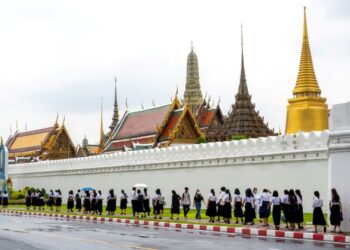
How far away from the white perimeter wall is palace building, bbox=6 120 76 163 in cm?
1916

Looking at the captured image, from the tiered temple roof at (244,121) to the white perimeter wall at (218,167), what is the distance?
667 inches

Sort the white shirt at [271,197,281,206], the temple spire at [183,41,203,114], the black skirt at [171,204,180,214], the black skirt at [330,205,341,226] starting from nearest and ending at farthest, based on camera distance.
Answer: the black skirt at [330,205,341,226], the white shirt at [271,197,281,206], the black skirt at [171,204,180,214], the temple spire at [183,41,203,114]

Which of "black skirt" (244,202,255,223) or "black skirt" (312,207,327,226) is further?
"black skirt" (244,202,255,223)

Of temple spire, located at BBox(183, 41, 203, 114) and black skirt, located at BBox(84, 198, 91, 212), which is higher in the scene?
temple spire, located at BBox(183, 41, 203, 114)

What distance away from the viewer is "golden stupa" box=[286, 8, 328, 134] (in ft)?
147

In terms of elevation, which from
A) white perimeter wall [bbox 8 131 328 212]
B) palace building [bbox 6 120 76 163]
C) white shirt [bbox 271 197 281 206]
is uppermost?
palace building [bbox 6 120 76 163]

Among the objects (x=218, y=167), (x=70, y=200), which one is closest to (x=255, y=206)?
(x=218, y=167)

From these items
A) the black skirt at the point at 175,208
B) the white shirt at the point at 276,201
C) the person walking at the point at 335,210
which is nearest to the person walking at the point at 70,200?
the black skirt at the point at 175,208

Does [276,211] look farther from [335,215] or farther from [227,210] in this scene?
[227,210]

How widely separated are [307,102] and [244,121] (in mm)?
12933

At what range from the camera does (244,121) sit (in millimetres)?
57375

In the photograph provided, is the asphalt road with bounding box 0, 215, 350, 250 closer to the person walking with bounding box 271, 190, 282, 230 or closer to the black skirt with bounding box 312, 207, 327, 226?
the black skirt with bounding box 312, 207, 327, 226

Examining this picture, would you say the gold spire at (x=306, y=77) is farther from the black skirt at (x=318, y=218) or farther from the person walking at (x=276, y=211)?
the black skirt at (x=318, y=218)

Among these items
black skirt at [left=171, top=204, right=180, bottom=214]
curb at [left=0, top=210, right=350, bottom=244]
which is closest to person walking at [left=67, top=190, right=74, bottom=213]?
curb at [left=0, top=210, right=350, bottom=244]
